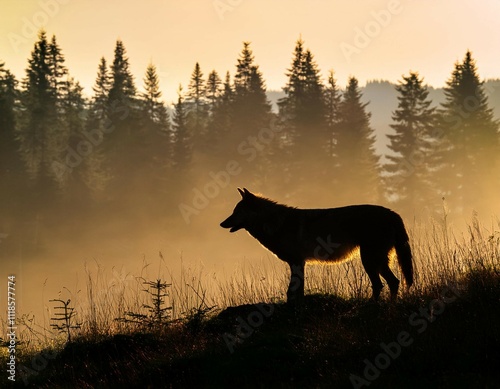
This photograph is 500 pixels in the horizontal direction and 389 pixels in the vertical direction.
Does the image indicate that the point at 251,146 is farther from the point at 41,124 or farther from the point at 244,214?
the point at 244,214

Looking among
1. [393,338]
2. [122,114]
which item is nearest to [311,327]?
[393,338]

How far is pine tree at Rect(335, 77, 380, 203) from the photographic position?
179 ft

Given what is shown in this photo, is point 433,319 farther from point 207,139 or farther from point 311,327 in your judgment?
point 207,139

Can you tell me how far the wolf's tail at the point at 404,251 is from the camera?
11156 mm

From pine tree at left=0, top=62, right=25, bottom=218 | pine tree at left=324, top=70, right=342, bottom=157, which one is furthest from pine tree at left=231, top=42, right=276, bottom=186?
pine tree at left=0, top=62, right=25, bottom=218

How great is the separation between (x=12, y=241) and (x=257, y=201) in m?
42.6

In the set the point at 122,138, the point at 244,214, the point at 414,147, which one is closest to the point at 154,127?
the point at 122,138

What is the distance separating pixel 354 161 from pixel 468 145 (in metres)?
9.94

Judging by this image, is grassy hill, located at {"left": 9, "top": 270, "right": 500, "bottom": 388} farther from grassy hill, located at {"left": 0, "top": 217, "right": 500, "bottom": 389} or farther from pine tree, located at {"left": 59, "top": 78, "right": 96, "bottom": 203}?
pine tree, located at {"left": 59, "top": 78, "right": 96, "bottom": 203}

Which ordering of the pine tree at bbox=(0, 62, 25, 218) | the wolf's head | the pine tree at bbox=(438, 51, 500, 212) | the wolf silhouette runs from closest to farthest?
the wolf silhouette, the wolf's head, the pine tree at bbox=(0, 62, 25, 218), the pine tree at bbox=(438, 51, 500, 212)

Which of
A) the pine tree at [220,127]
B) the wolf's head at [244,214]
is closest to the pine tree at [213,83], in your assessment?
the pine tree at [220,127]

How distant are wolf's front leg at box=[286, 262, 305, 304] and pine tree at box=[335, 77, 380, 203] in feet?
139

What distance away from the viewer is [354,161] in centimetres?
5534

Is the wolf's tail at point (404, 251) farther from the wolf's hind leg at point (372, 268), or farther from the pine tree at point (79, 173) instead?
the pine tree at point (79, 173)
